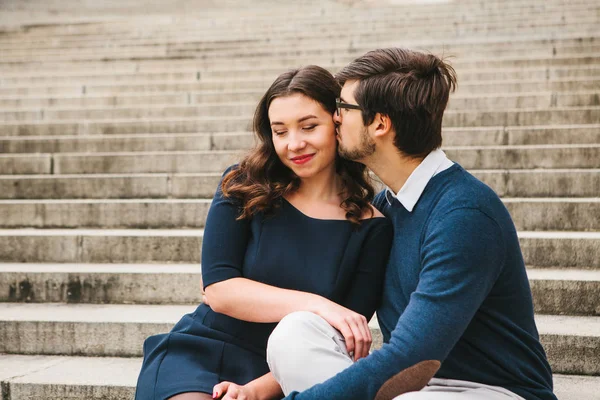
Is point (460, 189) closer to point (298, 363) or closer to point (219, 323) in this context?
point (298, 363)

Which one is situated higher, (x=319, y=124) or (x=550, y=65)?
(x=550, y=65)

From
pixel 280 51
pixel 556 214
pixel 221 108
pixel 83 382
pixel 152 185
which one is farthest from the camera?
pixel 280 51

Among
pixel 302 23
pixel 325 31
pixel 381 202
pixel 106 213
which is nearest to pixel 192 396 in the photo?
pixel 381 202

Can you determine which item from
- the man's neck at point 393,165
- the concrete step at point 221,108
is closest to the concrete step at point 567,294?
the man's neck at point 393,165

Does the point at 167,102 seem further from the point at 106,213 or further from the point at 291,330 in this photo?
the point at 291,330

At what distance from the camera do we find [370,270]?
201 centimetres

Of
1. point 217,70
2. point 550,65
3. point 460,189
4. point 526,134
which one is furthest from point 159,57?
point 460,189

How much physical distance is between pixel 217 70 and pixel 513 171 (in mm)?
4255

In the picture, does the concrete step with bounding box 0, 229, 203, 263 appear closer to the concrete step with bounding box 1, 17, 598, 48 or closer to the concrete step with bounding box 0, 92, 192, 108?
the concrete step with bounding box 0, 92, 192, 108

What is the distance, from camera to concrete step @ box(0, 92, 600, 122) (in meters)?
5.30

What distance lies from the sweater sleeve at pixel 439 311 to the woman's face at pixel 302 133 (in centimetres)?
64

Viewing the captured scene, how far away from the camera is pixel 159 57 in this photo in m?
8.58

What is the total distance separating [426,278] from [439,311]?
88 mm

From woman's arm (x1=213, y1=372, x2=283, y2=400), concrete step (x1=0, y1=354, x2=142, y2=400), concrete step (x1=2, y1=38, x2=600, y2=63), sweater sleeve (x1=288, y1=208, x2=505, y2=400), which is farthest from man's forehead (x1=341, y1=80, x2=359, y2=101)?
concrete step (x1=2, y1=38, x2=600, y2=63)
